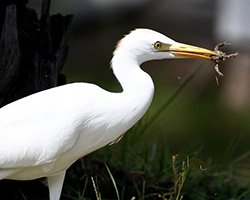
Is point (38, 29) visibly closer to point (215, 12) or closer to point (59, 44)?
point (59, 44)

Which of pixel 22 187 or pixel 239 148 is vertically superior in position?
pixel 22 187

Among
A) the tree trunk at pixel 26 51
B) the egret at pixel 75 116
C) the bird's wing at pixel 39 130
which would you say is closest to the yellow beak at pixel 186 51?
the egret at pixel 75 116

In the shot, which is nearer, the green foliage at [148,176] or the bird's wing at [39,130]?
the bird's wing at [39,130]

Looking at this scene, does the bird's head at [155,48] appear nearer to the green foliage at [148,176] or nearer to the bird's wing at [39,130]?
the bird's wing at [39,130]

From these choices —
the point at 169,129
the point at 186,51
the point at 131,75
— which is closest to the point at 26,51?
the point at 131,75

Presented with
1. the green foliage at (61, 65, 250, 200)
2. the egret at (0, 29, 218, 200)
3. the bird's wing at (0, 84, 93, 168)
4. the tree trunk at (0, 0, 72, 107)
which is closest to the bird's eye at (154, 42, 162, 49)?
the egret at (0, 29, 218, 200)

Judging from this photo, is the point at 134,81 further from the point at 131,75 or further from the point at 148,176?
the point at 148,176

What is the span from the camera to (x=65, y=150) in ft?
9.82

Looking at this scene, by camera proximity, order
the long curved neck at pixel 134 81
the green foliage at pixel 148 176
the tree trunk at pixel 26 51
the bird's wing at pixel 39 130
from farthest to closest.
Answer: the green foliage at pixel 148 176 → the tree trunk at pixel 26 51 → the long curved neck at pixel 134 81 → the bird's wing at pixel 39 130

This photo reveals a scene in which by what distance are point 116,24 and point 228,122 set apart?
186 cm

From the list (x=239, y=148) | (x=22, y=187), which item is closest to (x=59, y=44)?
(x=22, y=187)

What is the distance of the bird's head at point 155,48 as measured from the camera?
3.11 metres

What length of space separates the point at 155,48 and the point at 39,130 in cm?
55

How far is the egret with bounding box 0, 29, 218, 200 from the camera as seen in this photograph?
299 cm
